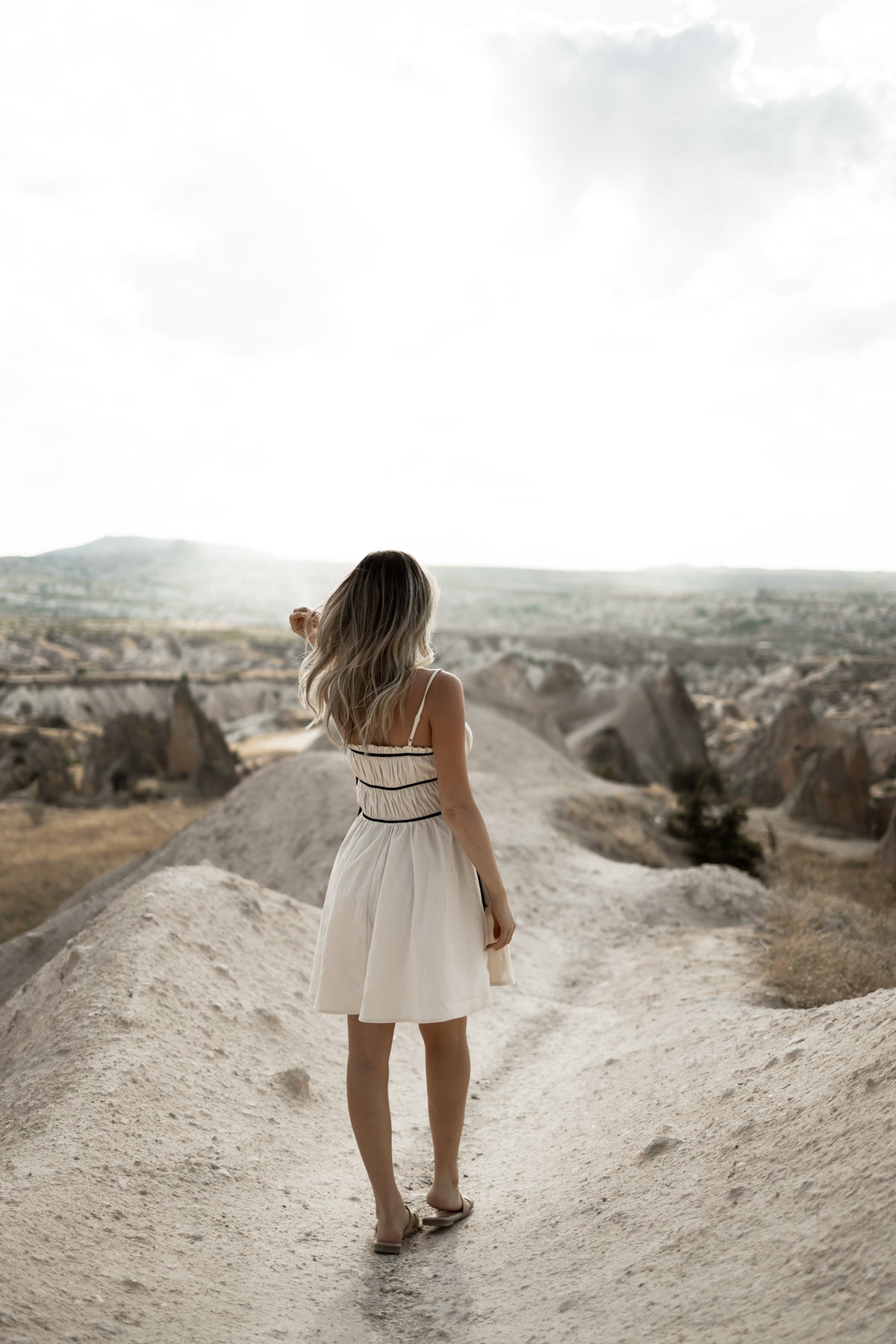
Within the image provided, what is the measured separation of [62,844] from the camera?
18469 mm

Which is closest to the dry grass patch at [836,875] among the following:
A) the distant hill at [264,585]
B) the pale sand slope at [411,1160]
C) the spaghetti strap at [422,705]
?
the pale sand slope at [411,1160]

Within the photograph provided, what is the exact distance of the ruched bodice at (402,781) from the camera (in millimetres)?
2645

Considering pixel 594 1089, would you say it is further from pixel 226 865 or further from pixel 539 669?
pixel 539 669

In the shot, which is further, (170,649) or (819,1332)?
(170,649)

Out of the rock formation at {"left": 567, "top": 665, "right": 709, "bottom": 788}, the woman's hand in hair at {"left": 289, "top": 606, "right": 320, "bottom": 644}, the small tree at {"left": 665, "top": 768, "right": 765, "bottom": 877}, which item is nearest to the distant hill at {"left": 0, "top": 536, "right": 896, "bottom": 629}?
the rock formation at {"left": 567, "top": 665, "right": 709, "bottom": 788}

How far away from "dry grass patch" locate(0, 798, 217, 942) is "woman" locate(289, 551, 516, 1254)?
9606 millimetres

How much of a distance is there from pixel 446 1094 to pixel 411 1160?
1045mm

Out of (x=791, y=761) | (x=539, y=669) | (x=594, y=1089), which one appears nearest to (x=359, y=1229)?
(x=594, y=1089)

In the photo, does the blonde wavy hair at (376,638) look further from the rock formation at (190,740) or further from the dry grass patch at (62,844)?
the rock formation at (190,740)

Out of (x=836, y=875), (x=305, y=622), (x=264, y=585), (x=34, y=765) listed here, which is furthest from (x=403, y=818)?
(x=264, y=585)

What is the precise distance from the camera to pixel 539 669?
50.9 metres

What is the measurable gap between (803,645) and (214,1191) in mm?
83850

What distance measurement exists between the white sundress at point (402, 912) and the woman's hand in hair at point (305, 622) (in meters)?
0.45

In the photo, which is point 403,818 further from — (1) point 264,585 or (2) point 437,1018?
(1) point 264,585
